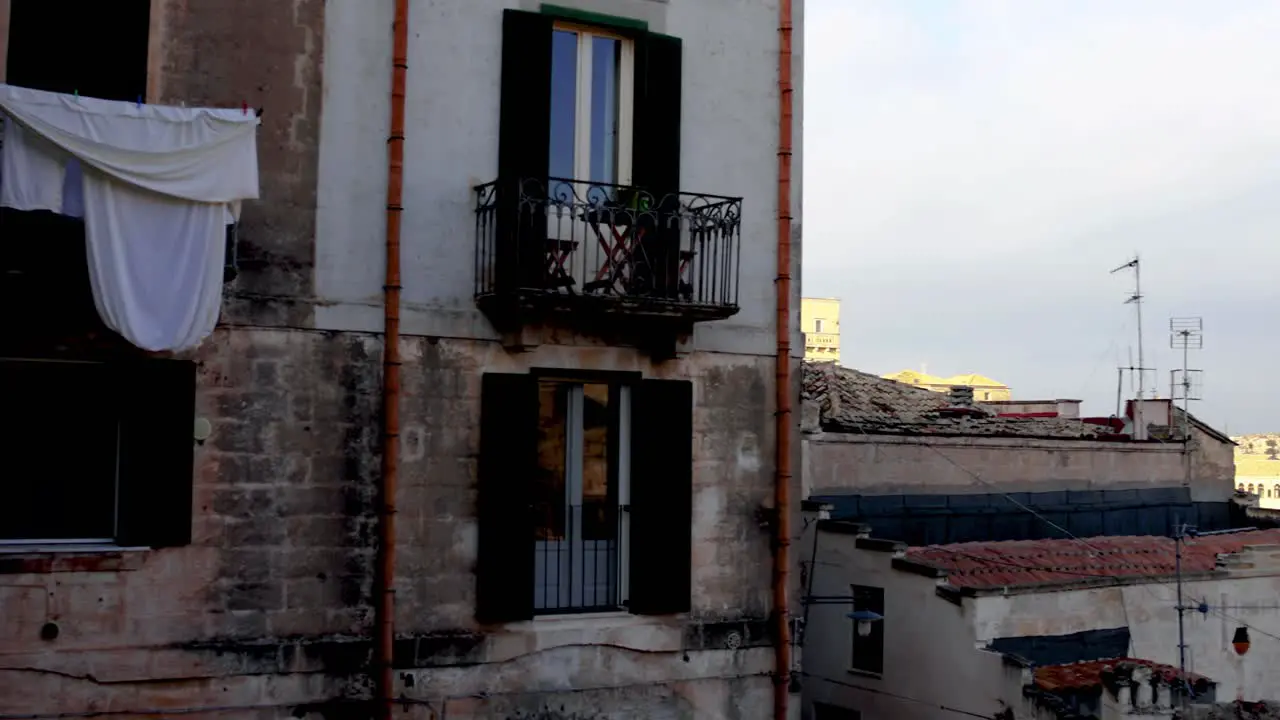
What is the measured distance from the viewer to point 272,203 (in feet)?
34.2

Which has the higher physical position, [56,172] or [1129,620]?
[56,172]

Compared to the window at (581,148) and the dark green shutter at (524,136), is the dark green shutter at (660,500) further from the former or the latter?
the dark green shutter at (524,136)

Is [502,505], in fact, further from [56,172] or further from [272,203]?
[56,172]

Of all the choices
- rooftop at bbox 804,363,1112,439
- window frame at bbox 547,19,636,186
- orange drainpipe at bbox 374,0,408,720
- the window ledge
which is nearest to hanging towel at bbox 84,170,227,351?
orange drainpipe at bbox 374,0,408,720

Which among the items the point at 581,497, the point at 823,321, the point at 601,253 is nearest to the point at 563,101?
the point at 601,253

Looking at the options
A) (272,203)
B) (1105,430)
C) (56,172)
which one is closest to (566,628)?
(272,203)

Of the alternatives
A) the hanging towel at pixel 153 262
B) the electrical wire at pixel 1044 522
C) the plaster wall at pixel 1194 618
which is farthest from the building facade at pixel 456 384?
the electrical wire at pixel 1044 522

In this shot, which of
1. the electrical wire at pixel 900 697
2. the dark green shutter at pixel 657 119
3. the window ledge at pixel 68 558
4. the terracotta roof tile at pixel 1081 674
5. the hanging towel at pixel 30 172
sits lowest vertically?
the electrical wire at pixel 900 697

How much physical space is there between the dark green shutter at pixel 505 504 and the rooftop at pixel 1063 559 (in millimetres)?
6085

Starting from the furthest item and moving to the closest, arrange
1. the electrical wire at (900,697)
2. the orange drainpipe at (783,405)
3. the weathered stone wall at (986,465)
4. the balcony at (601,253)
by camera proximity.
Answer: the weathered stone wall at (986,465) → the electrical wire at (900,697) → the orange drainpipe at (783,405) → the balcony at (601,253)

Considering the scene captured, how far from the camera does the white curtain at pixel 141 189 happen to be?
906 cm

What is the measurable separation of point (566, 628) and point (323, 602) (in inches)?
83.1

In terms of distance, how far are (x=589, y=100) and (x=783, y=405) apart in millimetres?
3372

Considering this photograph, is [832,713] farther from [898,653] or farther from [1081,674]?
[1081,674]
